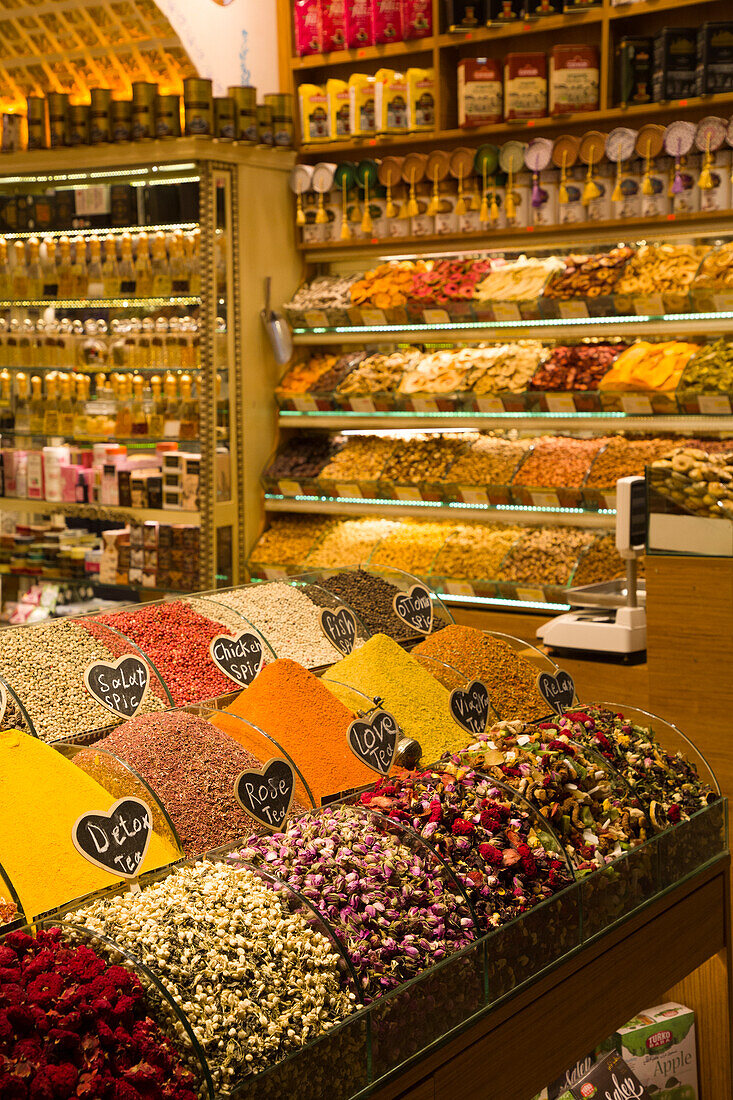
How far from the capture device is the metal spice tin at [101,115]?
542 centimetres

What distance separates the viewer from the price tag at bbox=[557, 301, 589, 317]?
4.71 metres

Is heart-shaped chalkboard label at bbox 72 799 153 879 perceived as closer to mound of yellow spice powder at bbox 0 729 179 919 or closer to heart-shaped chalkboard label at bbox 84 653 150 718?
mound of yellow spice powder at bbox 0 729 179 919

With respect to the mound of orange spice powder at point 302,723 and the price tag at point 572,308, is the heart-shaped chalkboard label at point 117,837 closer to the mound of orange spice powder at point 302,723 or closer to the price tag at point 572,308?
the mound of orange spice powder at point 302,723

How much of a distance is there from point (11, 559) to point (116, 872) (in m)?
4.86

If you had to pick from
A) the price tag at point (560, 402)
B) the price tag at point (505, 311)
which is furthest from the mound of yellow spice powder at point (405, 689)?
the price tag at point (505, 311)

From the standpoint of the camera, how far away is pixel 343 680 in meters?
2.46

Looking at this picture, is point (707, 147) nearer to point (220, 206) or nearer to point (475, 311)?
point (475, 311)

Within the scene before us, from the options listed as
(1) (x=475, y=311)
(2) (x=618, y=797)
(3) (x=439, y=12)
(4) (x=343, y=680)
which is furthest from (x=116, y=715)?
(3) (x=439, y=12)

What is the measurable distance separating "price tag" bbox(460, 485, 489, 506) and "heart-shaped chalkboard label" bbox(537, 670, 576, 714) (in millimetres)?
2385

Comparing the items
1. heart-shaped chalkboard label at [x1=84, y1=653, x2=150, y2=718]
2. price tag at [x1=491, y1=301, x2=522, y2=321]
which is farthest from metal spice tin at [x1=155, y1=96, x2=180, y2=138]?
heart-shaped chalkboard label at [x1=84, y1=653, x2=150, y2=718]

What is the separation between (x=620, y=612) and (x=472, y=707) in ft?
4.09

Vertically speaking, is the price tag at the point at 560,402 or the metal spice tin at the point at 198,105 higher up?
the metal spice tin at the point at 198,105

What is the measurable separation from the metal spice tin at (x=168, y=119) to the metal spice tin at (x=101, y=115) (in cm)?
28

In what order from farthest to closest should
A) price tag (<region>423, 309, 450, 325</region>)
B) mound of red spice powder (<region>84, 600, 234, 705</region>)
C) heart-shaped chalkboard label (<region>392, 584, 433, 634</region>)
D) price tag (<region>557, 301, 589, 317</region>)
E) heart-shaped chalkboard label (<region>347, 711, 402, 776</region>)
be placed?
price tag (<region>423, 309, 450, 325</region>) → price tag (<region>557, 301, 589, 317</region>) → heart-shaped chalkboard label (<region>392, 584, 433, 634</region>) → mound of red spice powder (<region>84, 600, 234, 705</region>) → heart-shaped chalkboard label (<region>347, 711, 402, 776</region>)
